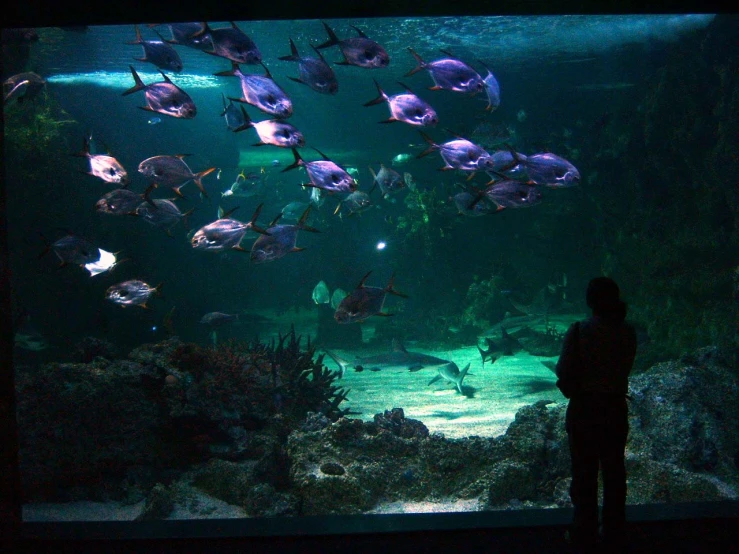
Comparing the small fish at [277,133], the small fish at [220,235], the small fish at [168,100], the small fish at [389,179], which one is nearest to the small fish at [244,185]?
the small fish at [389,179]

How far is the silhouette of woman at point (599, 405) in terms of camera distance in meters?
2.96

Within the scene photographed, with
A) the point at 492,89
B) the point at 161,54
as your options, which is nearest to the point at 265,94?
the point at 161,54

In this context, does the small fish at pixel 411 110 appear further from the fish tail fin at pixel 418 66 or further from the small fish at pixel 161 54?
the small fish at pixel 161 54

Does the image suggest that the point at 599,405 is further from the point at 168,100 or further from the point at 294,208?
the point at 294,208

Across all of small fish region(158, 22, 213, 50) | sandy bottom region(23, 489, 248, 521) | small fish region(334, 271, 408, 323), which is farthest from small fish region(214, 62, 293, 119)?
sandy bottom region(23, 489, 248, 521)

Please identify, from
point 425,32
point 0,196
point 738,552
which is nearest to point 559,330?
point 425,32

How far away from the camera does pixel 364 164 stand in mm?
28609

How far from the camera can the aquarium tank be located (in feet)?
16.1

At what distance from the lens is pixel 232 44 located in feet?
15.2

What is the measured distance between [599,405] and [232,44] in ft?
15.3

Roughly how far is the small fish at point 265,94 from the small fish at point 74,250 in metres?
3.15

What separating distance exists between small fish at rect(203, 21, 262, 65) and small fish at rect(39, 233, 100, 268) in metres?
3.34

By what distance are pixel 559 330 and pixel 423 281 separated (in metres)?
5.95

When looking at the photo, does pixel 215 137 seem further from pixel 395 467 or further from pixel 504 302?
pixel 395 467
